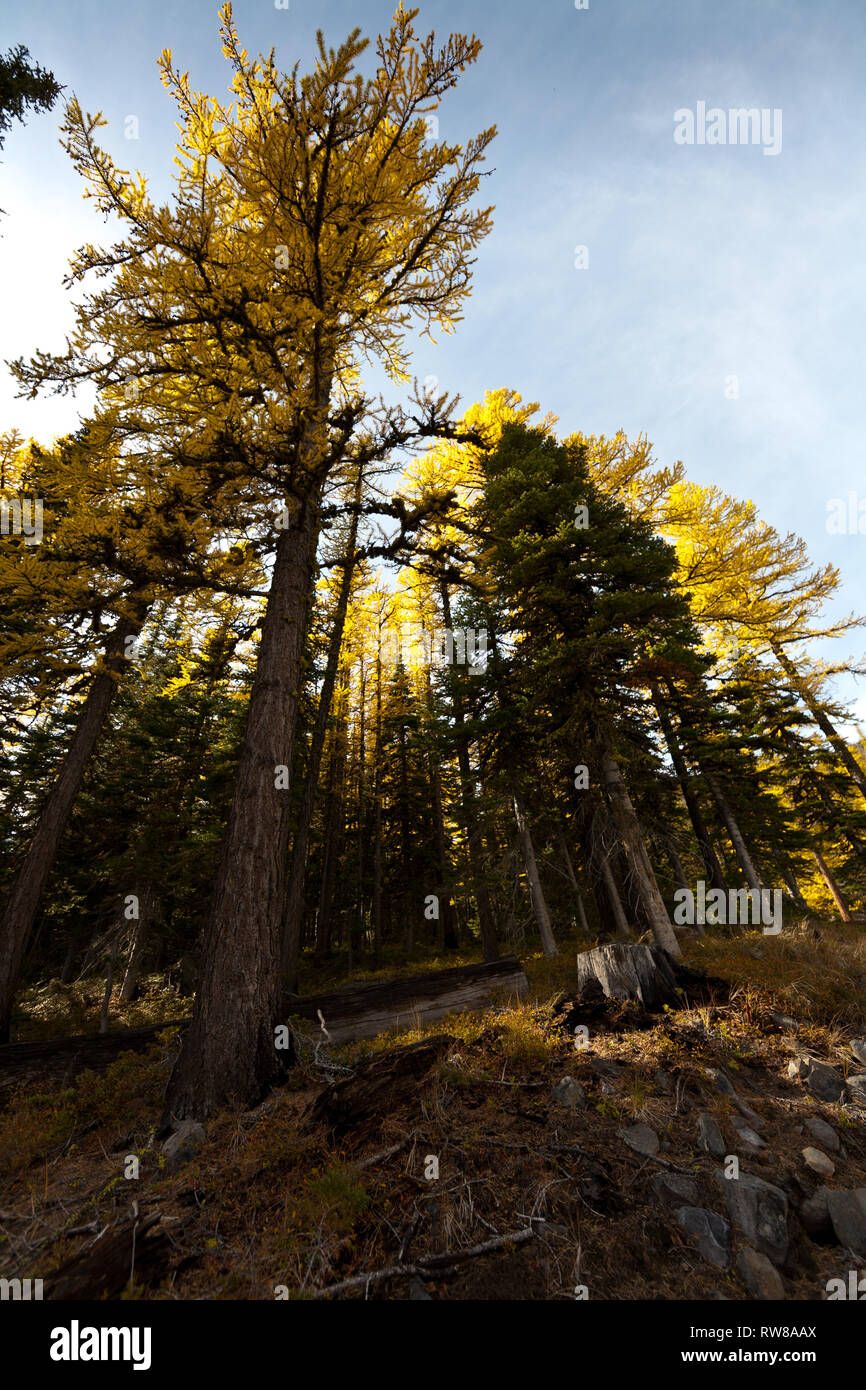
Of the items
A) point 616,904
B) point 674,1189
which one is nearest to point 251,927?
point 674,1189

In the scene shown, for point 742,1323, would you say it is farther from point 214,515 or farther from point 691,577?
point 691,577

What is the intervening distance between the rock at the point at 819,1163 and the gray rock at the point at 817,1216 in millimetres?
239

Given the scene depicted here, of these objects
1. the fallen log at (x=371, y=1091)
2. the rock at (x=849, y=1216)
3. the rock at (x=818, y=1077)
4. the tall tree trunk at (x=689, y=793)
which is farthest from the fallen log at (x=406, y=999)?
the tall tree trunk at (x=689, y=793)

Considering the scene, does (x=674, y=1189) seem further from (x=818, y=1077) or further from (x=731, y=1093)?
(x=818, y=1077)

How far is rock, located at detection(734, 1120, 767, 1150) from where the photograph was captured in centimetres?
356

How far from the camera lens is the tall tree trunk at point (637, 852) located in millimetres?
7871

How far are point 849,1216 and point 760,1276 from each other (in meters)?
0.92

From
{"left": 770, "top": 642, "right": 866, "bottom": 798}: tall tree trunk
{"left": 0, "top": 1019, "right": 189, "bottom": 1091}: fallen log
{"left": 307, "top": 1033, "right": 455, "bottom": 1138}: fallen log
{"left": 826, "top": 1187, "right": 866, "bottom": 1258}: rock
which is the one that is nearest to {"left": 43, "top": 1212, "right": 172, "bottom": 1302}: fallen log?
{"left": 307, "top": 1033, "right": 455, "bottom": 1138}: fallen log

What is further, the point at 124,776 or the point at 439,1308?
the point at 124,776

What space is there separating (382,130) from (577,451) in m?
7.00

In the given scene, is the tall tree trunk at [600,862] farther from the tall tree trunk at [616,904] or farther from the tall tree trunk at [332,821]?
the tall tree trunk at [332,821]

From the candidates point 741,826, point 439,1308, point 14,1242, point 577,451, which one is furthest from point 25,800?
point 741,826

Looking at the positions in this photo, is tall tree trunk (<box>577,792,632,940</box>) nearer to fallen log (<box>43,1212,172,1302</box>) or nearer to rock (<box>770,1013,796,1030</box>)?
rock (<box>770,1013,796,1030</box>)

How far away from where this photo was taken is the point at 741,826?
55.4ft
